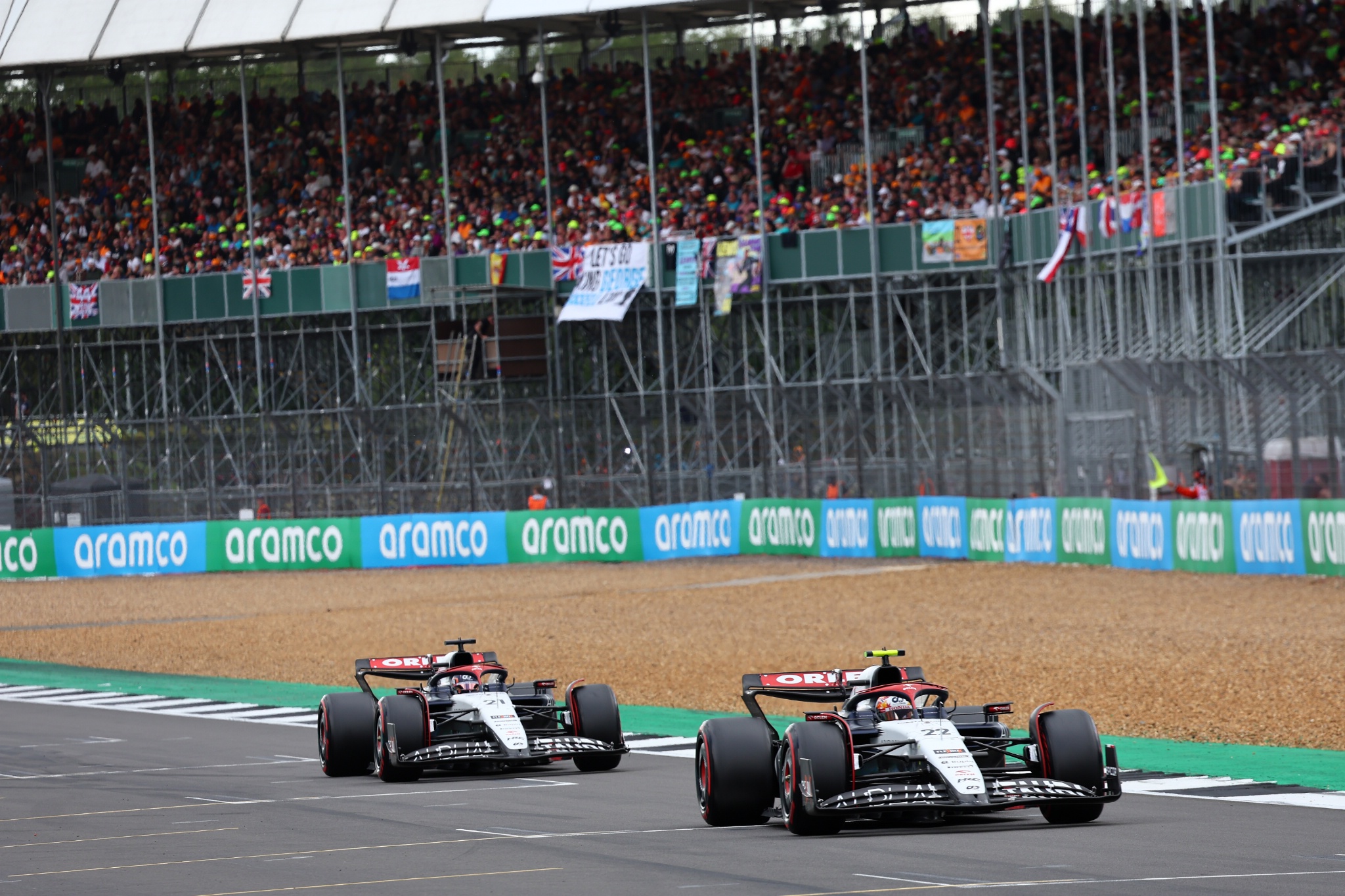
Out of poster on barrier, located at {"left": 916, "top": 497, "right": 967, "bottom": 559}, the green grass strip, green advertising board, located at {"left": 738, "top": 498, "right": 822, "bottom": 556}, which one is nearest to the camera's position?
the green grass strip

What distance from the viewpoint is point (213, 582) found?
129 feet

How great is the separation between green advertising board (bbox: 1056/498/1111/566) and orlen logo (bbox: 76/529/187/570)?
18.7m

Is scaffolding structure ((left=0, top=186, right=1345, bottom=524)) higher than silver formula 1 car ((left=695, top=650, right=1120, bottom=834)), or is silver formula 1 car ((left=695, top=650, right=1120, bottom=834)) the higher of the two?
scaffolding structure ((left=0, top=186, right=1345, bottom=524))

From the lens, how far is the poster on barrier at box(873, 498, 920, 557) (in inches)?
1455

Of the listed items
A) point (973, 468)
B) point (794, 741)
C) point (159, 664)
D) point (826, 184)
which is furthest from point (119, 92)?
point (794, 741)

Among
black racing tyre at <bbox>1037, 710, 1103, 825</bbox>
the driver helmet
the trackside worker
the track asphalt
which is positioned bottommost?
the track asphalt

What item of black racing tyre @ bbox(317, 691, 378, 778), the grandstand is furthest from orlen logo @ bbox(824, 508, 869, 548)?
black racing tyre @ bbox(317, 691, 378, 778)

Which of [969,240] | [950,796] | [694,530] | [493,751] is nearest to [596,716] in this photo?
[493,751]

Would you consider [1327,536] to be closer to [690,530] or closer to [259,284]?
[690,530]

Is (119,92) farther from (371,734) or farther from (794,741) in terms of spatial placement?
(794,741)

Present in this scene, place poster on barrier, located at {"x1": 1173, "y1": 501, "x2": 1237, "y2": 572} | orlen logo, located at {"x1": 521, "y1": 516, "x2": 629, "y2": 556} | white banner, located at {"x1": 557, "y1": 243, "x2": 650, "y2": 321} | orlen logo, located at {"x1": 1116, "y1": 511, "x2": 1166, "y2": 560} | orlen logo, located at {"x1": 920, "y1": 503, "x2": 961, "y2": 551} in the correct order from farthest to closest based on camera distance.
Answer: white banner, located at {"x1": 557, "y1": 243, "x2": 650, "y2": 321} < orlen logo, located at {"x1": 521, "y1": 516, "x2": 629, "y2": 556} < orlen logo, located at {"x1": 920, "y1": 503, "x2": 961, "y2": 551} < orlen logo, located at {"x1": 1116, "y1": 511, "x2": 1166, "y2": 560} < poster on barrier, located at {"x1": 1173, "y1": 501, "x2": 1237, "y2": 572}

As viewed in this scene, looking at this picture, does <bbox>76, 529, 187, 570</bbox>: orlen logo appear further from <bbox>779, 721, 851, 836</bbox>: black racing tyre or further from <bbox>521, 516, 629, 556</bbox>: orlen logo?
<bbox>779, 721, 851, 836</bbox>: black racing tyre

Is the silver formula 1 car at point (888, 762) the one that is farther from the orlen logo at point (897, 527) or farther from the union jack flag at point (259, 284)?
the union jack flag at point (259, 284)

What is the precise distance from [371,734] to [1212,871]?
6.76 metres
